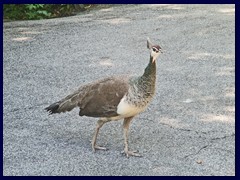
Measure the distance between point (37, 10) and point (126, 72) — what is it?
168 inches

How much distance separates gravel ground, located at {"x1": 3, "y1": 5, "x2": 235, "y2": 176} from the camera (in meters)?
4.64

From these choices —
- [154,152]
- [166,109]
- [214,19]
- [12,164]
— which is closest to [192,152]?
[154,152]

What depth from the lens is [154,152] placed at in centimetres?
480

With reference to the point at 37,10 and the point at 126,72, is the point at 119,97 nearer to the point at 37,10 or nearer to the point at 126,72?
the point at 126,72

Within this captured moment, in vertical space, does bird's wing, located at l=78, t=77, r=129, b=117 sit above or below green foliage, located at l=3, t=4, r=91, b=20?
above

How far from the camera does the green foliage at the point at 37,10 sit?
415 inches

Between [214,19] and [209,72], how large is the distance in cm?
290

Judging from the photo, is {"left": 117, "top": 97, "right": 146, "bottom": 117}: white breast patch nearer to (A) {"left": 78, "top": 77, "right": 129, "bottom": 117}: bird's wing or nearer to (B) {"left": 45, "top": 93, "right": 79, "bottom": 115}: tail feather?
(A) {"left": 78, "top": 77, "right": 129, "bottom": 117}: bird's wing

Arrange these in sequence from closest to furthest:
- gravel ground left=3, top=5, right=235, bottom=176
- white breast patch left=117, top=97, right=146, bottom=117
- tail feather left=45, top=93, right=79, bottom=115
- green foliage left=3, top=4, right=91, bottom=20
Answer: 1. white breast patch left=117, top=97, right=146, bottom=117
2. gravel ground left=3, top=5, right=235, bottom=176
3. tail feather left=45, top=93, right=79, bottom=115
4. green foliage left=3, top=4, right=91, bottom=20

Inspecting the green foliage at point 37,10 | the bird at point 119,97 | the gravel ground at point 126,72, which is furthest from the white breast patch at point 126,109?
the green foliage at point 37,10

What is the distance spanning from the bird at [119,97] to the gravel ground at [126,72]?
35cm

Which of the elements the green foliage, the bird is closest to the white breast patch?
the bird

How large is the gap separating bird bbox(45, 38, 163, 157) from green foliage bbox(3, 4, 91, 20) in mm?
6006

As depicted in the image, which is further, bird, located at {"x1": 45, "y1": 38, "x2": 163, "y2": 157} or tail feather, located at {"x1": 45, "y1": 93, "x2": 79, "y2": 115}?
tail feather, located at {"x1": 45, "y1": 93, "x2": 79, "y2": 115}
